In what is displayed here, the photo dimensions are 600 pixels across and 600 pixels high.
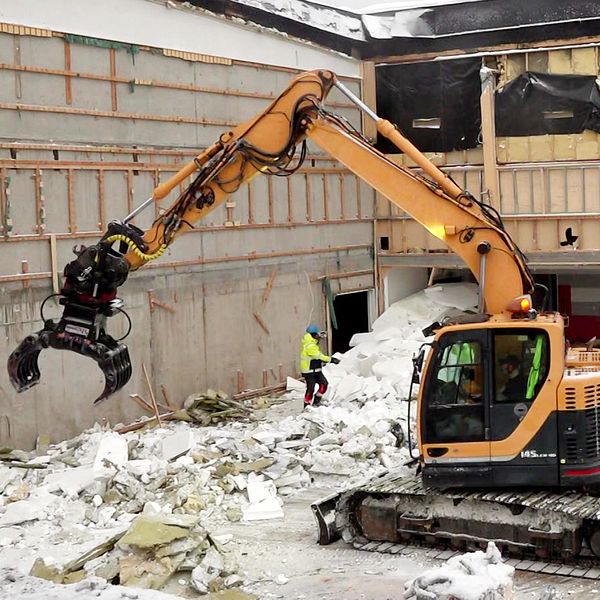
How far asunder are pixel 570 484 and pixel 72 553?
5.39m

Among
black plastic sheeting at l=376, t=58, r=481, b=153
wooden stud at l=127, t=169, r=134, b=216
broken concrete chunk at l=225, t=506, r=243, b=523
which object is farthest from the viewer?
black plastic sheeting at l=376, t=58, r=481, b=153

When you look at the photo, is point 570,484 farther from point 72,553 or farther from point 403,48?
point 403,48

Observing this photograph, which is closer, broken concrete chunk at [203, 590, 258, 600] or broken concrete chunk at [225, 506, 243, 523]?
broken concrete chunk at [203, 590, 258, 600]

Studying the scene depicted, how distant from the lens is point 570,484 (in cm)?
1040

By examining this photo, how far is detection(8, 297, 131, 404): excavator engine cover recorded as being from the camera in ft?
32.4

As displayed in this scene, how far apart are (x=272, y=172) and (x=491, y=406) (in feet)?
11.8

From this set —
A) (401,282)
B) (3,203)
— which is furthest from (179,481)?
(401,282)

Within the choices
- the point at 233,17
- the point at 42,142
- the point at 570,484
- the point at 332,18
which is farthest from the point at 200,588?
the point at 332,18

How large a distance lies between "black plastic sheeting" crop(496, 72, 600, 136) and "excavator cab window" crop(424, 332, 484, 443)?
12025 mm

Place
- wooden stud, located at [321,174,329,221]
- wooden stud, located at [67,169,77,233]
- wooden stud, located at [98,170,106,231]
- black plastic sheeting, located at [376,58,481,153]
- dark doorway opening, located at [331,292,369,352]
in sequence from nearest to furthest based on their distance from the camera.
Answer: wooden stud, located at [67,169,77,233]
wooden stud, located at [98,170,106,231]
wooden stud, located at [321,174,329,221]
black plastic sheeting, located at [376,58,481,153]
dark doorway opening, located at [331,292,369,352]

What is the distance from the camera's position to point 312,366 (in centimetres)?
1772

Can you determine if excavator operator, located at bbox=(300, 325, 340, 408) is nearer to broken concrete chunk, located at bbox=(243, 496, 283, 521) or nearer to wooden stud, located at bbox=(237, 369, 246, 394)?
wooden stud, located at bbox=(237, 369, 246, 394)

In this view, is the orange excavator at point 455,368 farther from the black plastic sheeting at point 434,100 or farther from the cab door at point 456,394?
the black plastic sheeting at point 434,100

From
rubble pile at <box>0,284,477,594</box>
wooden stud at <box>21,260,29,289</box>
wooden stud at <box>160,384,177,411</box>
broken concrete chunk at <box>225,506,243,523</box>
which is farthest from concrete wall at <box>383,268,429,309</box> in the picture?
broken concrete chunk at <box>225,506,243,523</box>
